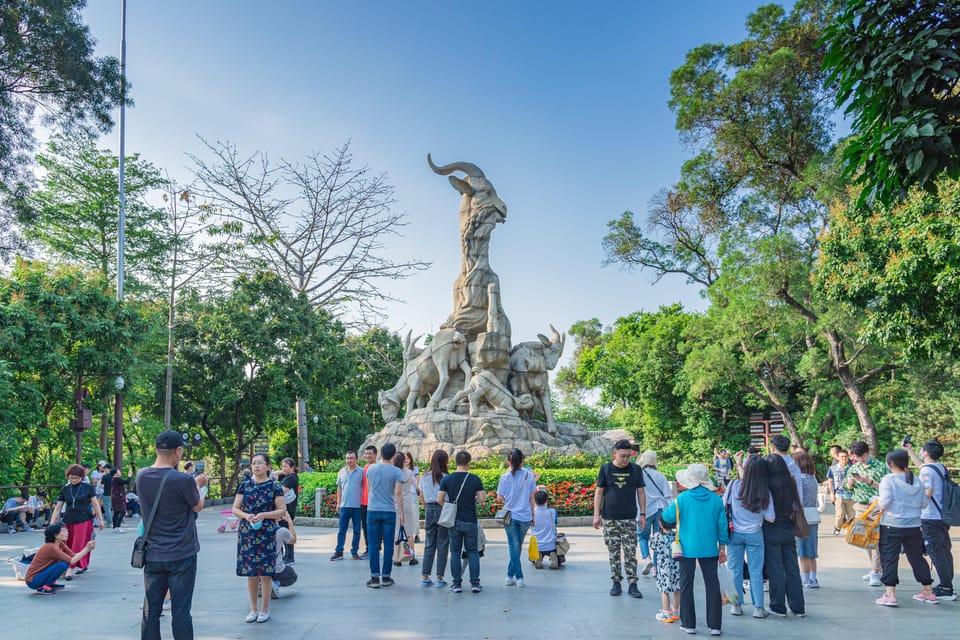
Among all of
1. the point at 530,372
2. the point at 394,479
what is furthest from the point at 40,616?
the point at 530,372

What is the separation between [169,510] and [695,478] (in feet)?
13.6

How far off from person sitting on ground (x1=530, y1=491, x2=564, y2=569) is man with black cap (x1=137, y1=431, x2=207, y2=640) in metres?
4.65

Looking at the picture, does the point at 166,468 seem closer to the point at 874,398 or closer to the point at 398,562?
the point at 398,562

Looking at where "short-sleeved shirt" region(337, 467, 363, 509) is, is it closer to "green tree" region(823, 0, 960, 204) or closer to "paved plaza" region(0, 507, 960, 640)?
"paved plaza" region(0, 507, 960, 640)

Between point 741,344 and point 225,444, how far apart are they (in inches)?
876

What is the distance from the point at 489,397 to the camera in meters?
17.5

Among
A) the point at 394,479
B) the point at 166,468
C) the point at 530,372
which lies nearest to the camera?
the point at 166,468

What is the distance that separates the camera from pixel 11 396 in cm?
1750

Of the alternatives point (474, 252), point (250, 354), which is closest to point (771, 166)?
point (474, 252)

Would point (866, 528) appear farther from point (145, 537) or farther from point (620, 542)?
point (145, 537)

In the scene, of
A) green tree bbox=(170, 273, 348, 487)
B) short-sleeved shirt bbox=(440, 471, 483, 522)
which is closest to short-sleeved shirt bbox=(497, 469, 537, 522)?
short-sleeved shirt bbox=(440, 471, 483, 522)

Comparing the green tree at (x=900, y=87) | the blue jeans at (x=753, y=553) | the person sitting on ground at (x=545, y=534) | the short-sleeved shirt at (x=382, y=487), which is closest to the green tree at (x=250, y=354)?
the person sitting on ground at (x=545, y=534)

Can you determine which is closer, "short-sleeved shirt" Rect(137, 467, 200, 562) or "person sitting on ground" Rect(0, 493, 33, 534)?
"short-sleeved shirt" Rect(137, 467, 200, 562)

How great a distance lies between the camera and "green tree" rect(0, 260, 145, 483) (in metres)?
17.7
